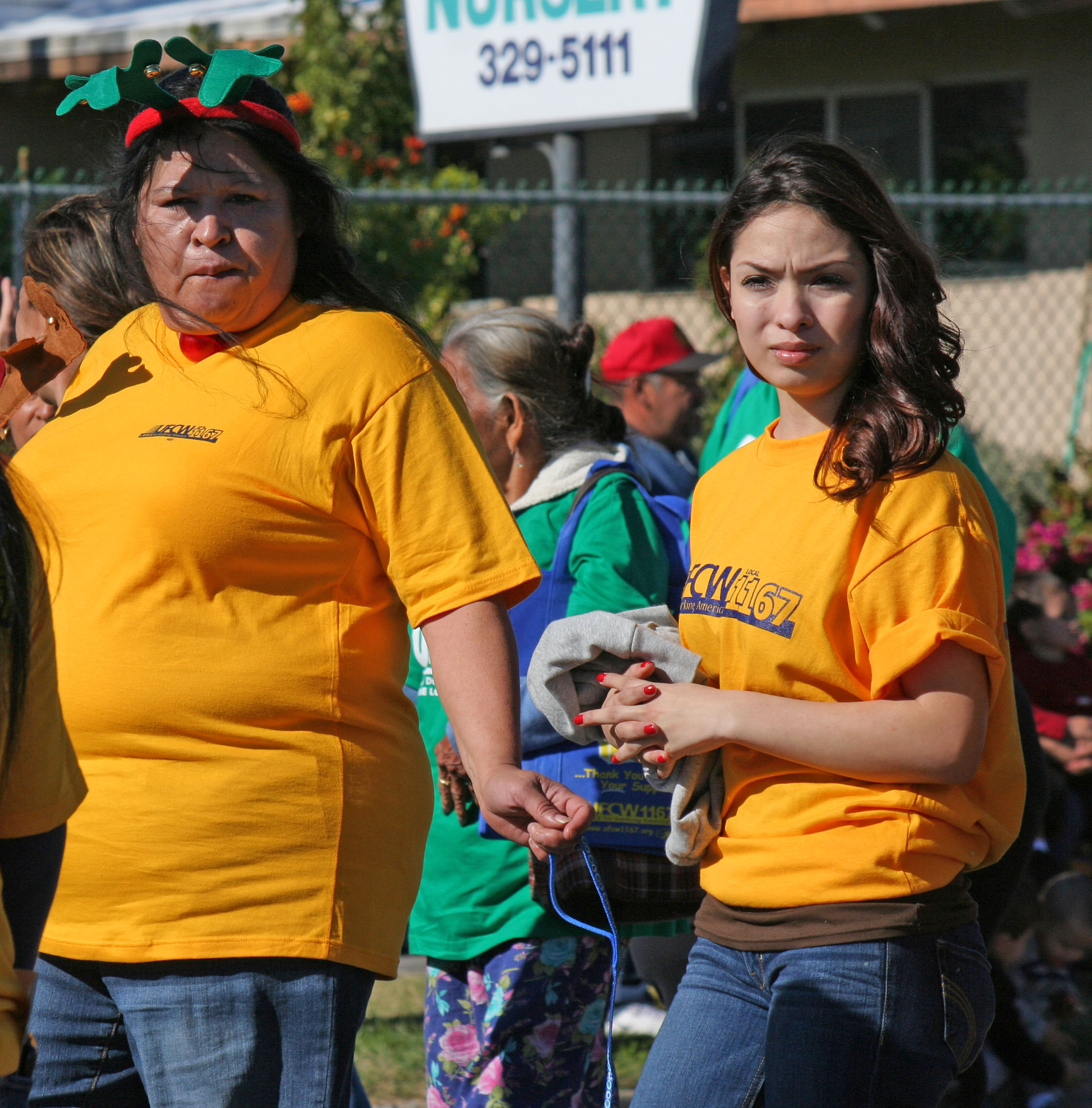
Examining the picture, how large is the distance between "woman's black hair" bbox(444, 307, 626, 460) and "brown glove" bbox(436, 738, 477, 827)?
735 mm

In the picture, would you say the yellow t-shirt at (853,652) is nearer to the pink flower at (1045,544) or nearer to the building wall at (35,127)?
the pink flower at (1045,544)

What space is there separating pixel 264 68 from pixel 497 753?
1.03m

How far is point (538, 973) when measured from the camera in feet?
8.94

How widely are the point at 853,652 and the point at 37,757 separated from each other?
1.09m

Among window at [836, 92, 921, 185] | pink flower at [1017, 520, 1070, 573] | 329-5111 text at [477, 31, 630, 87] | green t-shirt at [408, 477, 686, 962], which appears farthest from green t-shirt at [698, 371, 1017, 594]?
window at [836, 92, 921, 185]

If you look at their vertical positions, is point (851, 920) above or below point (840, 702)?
below

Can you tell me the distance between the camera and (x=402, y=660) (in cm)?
207

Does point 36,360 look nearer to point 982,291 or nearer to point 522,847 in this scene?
point 522,847

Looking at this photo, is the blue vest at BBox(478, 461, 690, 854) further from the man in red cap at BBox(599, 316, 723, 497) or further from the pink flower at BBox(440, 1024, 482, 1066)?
the man in red cap at BBox(599, 316, 723, 497)

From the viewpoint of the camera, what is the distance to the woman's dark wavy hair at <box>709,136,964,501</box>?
2.00 m

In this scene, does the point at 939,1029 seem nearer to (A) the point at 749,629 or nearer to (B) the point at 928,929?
(B) the point at 928,929

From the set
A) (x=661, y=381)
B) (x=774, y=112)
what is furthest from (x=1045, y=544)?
(x=774, y=112)

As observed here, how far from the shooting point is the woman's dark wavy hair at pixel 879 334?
2.00 meters

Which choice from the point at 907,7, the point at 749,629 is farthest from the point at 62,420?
the point at 907,7
